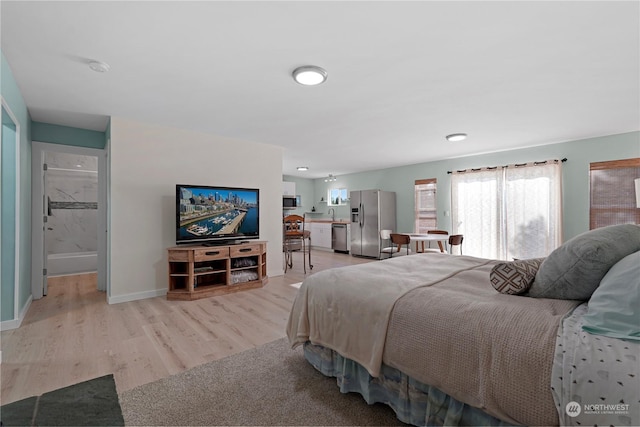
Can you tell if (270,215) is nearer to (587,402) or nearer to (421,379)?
(421,379)

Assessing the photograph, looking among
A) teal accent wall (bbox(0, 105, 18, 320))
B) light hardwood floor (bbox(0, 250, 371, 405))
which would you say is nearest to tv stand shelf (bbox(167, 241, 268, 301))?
light hardwood floor (bbox(0, 250, 371, 405))

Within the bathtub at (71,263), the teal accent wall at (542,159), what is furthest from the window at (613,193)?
the bathtub at (71,263)

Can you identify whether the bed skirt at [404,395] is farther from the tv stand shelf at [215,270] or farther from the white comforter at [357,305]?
the tv stand shelf at [215,270]

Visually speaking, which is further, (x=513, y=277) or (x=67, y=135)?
(x=67, y=135)

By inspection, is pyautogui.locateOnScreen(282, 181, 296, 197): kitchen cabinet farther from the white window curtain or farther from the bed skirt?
the bed skirt

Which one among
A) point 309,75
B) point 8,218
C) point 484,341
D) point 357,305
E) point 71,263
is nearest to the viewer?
point 484,341

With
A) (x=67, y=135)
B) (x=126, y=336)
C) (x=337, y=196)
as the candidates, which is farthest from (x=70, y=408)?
(x=337, y=196)

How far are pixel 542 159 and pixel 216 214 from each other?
553 centimetres

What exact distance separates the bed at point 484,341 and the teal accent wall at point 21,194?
9.76ft

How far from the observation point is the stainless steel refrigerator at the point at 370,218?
7.08 m

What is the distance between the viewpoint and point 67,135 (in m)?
4.04

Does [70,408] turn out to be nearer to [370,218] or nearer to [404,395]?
[404,395]

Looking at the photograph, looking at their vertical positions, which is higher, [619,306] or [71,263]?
[619,306]

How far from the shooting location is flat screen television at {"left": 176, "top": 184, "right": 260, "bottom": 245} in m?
3.95
